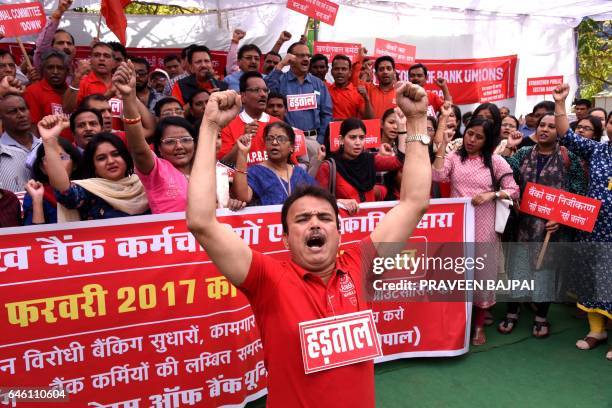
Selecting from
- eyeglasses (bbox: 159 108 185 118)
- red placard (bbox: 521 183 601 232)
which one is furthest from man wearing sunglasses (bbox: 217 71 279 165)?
red placard (bbox: 521 183 601 232)

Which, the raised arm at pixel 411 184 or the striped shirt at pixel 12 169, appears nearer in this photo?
the raised arm at pixel 411 184

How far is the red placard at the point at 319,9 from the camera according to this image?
22.8 feet

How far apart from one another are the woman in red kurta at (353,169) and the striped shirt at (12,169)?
2016mm

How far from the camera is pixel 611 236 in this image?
402cm

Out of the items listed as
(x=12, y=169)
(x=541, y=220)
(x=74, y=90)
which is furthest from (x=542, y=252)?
(x=74, y=90)

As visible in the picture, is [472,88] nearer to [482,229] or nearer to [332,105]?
Result: [332,105]

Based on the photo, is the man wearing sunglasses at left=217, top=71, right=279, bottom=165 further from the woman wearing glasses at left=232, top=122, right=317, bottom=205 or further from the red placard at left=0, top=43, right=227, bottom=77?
the red placard at left=0, top=43, right=227, bottom=77

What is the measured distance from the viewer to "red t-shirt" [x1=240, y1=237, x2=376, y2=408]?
1720 mm

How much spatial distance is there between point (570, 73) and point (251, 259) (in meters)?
11.4

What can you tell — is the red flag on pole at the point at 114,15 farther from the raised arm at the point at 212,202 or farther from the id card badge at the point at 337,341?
the id card badge at the point at 337,341

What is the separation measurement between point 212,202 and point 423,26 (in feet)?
29.7

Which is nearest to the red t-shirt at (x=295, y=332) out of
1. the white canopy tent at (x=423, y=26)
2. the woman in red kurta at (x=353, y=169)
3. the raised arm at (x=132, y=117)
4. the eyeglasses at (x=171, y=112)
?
the raised arm at (x=132, y=117)

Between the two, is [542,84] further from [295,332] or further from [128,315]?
[295,332]

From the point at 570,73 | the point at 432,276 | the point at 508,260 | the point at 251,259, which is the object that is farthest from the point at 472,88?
the point at 251,259
